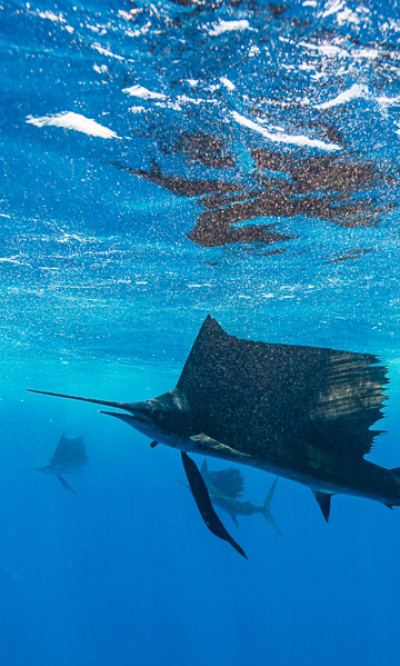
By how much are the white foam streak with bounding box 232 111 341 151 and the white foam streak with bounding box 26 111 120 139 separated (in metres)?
1.95

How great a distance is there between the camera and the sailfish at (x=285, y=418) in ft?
7.25

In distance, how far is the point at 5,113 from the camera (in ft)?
15.4

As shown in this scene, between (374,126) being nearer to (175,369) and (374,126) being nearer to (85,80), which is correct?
(85,80)

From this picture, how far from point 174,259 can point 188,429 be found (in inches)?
287

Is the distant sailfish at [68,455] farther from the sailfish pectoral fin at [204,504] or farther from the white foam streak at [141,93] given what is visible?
the sailfish pectoral fin at [204,504]

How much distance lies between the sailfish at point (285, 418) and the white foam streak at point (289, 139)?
3.83 meters

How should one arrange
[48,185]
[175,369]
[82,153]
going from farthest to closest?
[175,369], [48,185], [82,153]

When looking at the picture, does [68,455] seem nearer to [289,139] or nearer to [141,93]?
[141,93]

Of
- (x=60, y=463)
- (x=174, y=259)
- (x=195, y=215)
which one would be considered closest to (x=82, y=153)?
(x=195, y=215)

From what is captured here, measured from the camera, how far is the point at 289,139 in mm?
5078

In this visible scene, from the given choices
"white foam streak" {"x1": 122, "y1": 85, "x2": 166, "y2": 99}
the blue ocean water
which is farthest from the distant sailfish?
"white foam streak" {"x1": 122, "y1": 85, "x2": 166, "y2": 99}

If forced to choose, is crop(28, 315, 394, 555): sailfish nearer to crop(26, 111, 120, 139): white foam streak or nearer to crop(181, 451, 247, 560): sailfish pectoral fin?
crop(181, 451, 247, 560): sailfish pectoral fin

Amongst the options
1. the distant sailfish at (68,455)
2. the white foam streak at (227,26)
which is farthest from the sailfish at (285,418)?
the distant sailfish at (68,455)

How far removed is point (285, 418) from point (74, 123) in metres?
4.96
